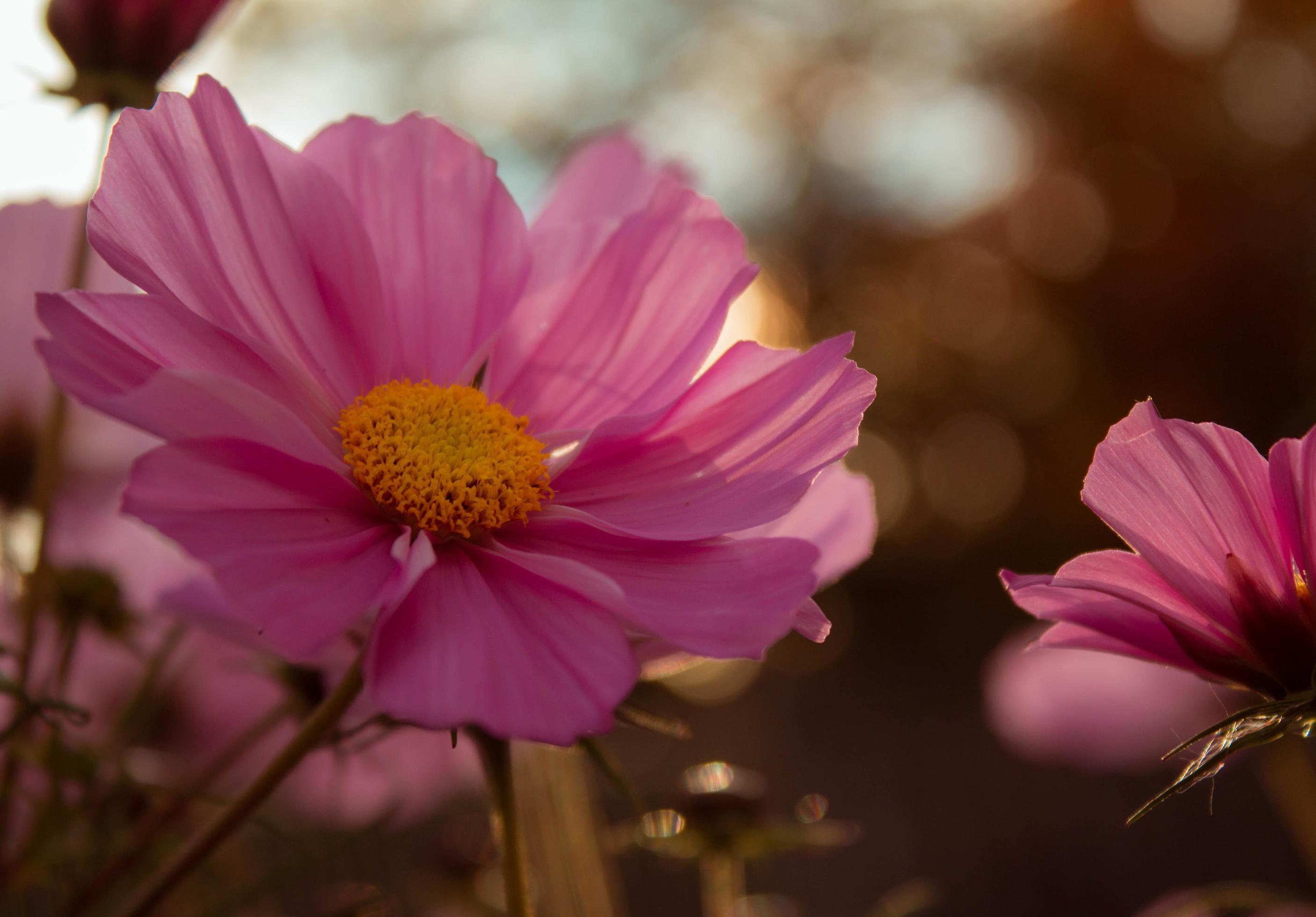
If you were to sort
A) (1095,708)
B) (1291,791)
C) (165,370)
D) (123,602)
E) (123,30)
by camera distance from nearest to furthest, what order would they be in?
(165,370) → (123,30) → (123,602) → (1291,791) → (1095,708)

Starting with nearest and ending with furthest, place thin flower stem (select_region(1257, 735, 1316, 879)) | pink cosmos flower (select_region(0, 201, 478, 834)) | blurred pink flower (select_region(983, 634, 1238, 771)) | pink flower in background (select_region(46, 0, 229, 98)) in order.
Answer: pink flower in background (select_region(46, 0, 229, 98)) → pink cosmos flower (select_region(0, 201, 478, 834)) → thin flower stem (select_region(1257, 735, 1316, 879)) → blurred pink flower (select_region(983, 634, 1238, 771))

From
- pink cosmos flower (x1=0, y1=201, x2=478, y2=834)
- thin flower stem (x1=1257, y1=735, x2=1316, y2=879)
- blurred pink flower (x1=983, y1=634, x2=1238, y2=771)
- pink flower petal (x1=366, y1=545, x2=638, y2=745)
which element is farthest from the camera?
blurred pink flower (x1=983, y1=634, x2=1238, y2=771)

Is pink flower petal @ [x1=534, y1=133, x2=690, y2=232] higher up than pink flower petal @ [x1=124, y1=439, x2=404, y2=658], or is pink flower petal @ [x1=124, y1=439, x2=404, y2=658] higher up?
pink flower petal @ [x1=534, y1=133, x2=690, y2=232]

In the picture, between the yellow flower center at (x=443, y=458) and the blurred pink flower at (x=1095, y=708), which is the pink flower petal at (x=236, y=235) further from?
the blurred pink flower at (x=1095, y=708)

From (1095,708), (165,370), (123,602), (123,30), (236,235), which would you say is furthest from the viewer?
(1095,708)

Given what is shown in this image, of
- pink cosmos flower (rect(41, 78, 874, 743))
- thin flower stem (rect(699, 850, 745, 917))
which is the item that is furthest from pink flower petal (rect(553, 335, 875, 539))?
thin flower stem (rect(699, 850, 745, 917))

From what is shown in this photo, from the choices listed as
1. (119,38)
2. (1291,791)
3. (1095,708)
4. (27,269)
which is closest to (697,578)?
(119,38)

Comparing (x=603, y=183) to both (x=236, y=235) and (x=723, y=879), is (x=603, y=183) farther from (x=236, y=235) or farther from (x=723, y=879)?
(x=723, y=879)

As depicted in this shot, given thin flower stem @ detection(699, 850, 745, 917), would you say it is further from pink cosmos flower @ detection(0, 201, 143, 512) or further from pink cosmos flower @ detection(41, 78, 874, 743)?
pink cosmos flower @ detection(0, 201, 143, 512)
